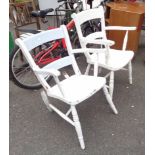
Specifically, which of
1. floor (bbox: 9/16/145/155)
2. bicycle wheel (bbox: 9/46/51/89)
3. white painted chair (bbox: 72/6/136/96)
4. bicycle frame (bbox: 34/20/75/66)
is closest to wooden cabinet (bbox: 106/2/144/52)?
white painted chair (bbox: 72/6/136/96)

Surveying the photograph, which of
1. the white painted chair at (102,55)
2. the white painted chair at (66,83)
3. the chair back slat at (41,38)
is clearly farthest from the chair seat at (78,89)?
the chair back slat at (41,38)

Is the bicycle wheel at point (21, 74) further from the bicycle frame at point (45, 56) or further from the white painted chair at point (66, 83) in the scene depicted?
the white painted chair at point (66, 83)

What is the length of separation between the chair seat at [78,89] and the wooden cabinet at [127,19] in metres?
1.16

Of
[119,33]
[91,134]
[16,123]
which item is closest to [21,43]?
[16,123]

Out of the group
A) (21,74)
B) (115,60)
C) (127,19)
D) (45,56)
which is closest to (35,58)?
(45,56)

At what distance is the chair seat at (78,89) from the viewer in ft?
4.55

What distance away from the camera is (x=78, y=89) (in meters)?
1.50

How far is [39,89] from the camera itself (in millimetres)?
2230

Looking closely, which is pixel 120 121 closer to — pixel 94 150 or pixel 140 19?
pixel 94 150

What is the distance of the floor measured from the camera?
59.5 inches

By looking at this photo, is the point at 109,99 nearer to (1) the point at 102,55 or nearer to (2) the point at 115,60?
(2) the point at 115,60

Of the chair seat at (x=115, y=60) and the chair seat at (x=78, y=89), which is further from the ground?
the chair seat at (x=115, y=60)

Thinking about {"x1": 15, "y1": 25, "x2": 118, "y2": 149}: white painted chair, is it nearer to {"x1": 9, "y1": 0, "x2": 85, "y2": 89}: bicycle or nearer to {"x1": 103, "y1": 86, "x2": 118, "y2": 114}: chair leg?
{"x1": 103, "y1": 86, "x2": 118, "y2": 114}: chair leg
